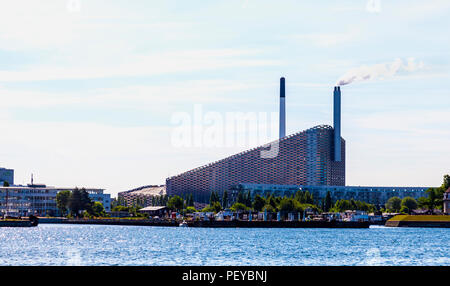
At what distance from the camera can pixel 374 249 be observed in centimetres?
8950
